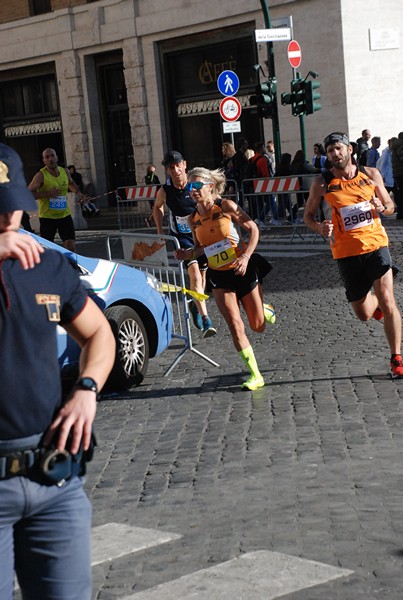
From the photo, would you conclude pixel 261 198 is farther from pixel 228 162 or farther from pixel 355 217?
pixel 355 217

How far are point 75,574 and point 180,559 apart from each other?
205 centimetres

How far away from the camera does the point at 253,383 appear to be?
9320 mm

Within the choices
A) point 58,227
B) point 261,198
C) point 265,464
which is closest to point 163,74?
point 261,198

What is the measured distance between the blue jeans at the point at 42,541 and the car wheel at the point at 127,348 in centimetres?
618

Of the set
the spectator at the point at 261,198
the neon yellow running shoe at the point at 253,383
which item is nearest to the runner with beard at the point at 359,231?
the neon yellow running shoe at the point at 253,383

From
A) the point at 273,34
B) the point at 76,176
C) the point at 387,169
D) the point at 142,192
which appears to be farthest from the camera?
the point at 76,176

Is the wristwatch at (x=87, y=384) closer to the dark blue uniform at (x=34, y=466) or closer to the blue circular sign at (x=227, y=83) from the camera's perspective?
the dark blue uniform at (x=34, y=466)

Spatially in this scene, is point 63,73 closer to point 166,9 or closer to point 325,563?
point 166,9

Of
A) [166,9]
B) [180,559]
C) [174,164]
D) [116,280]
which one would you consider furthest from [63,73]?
[180,559]

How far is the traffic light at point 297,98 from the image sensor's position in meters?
26.6

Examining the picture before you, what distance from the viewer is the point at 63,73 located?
123 feet

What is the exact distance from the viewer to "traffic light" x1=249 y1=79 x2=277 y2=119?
27.2 m

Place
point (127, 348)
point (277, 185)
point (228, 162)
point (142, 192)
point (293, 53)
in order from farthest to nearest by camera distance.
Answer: point (142, 192), point (293, 53), point (228, 162), point (277, 185), point (127, 348)

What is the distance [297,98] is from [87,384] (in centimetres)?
2389
